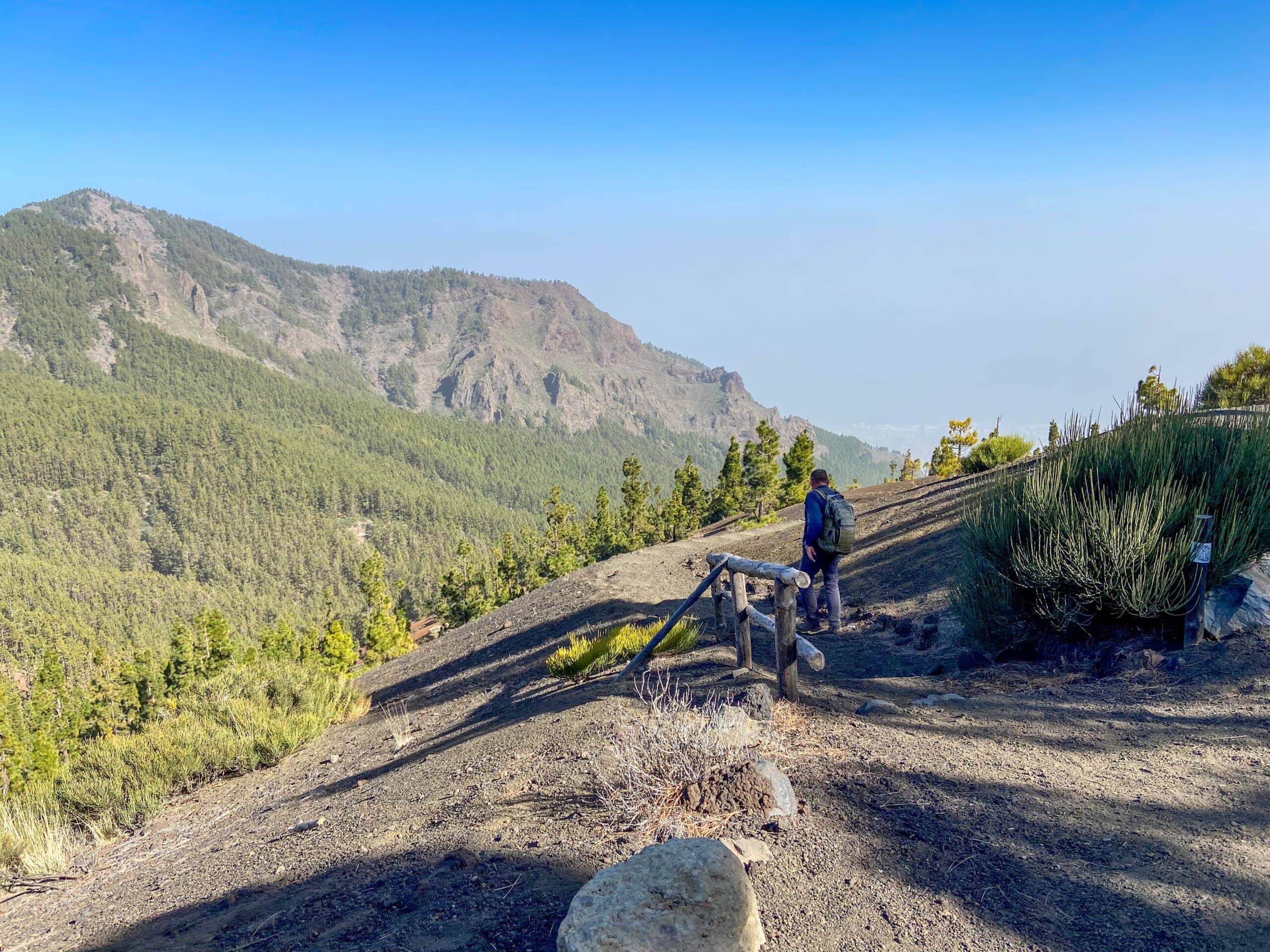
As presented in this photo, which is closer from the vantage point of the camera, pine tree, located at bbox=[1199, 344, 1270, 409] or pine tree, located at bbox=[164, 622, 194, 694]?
pine tree, located at bbox=[1199, 344, 1270, 409]

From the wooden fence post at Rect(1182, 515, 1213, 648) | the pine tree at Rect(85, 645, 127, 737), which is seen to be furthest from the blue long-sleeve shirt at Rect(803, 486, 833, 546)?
the pine tree at Rect(85, 645, 127, 737)

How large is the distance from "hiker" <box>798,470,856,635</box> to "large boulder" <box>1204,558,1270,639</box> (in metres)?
3.28

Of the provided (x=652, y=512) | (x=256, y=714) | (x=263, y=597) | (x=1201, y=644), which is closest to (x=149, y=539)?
(x=263, y=597)

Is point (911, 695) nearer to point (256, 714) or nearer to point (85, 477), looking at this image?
point (256, 714)

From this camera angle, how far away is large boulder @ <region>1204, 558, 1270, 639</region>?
6.36 metres

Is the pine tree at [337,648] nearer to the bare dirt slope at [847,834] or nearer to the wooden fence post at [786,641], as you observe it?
the bare dirt slope at [847,834]

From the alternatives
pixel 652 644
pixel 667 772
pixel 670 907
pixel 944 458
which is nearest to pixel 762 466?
pixel 944 458

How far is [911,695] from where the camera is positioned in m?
6.60

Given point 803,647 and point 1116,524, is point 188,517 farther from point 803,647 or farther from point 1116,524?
point 1116,524

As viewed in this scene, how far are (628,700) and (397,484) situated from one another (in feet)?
585

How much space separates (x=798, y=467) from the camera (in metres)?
40.7

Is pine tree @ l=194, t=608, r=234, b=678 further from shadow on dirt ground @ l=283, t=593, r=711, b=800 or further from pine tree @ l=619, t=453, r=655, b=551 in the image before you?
shadow on dirt ground @ l=283, t=593, r=711, b=800

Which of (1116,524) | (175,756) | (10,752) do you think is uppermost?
(1116,524)

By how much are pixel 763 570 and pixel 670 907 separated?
12.5 ft
